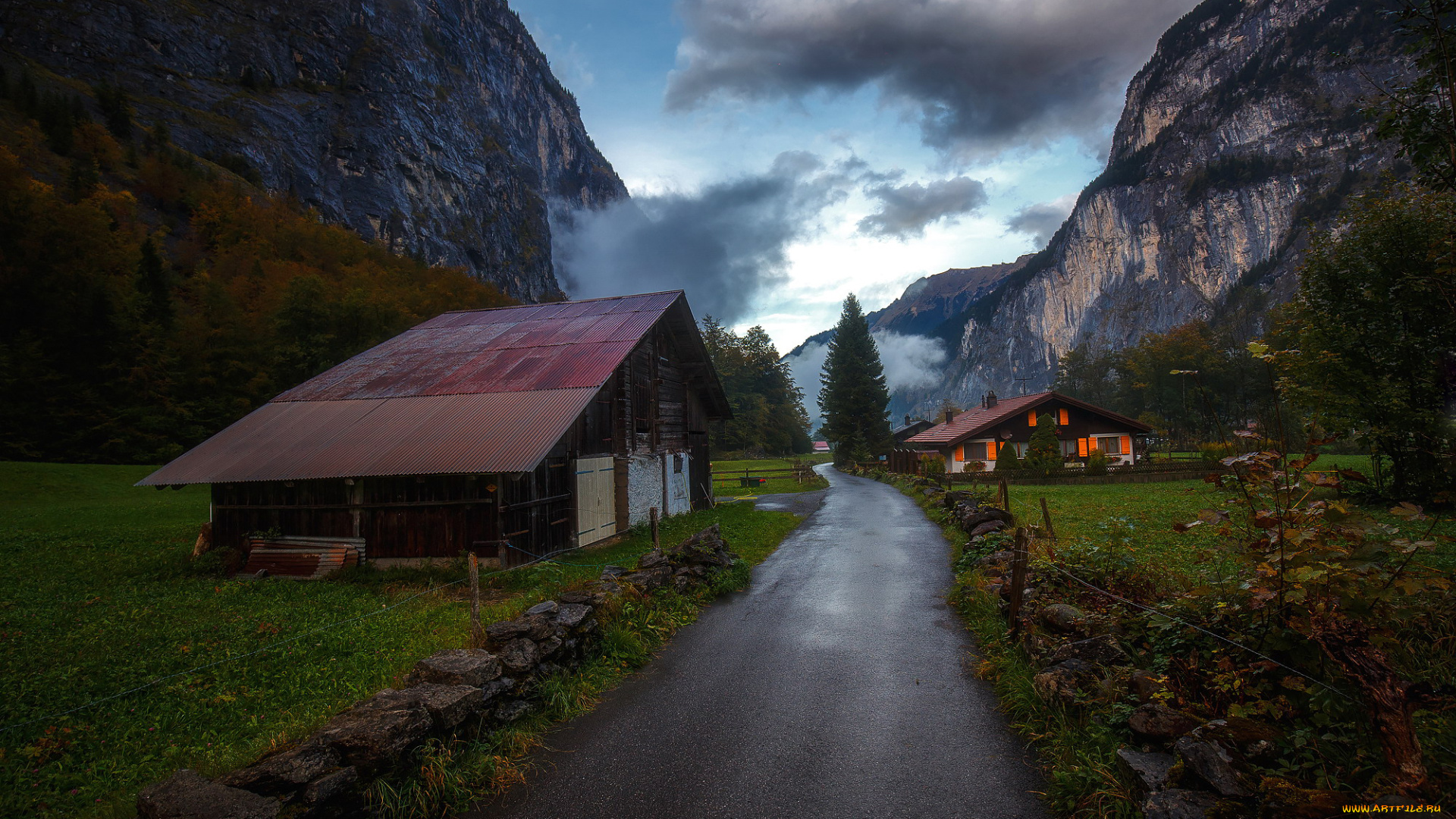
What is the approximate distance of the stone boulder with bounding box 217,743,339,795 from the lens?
486 cm

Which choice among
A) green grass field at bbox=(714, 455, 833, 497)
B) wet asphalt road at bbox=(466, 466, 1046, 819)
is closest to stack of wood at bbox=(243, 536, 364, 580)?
wet asphalt road at bbox=(466, 466, 1046, 819)

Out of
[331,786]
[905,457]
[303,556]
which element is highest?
[905,457]

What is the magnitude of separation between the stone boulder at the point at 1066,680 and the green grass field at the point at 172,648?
722 centimetres

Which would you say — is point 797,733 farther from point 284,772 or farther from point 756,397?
point 756,397

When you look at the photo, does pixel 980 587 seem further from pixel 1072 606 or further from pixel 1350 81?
pixel 1350 81

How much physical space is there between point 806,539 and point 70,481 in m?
33.9

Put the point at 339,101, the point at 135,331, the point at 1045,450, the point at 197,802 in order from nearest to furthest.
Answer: the point at 197,802 → the point at 135,331 → the point at 1045,450 → the point at 339,101

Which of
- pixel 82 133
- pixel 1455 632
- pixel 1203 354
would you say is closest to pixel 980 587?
pixel 1455 632

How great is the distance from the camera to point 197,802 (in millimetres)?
4484

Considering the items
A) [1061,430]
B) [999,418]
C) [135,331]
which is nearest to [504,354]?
[135,331]

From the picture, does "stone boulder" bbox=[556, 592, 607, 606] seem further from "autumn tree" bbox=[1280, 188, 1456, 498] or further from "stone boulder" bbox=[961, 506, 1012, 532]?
"autumn tree" bbox=[1280, 188, 1456, 498]

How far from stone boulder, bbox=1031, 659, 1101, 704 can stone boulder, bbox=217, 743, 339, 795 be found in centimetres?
691

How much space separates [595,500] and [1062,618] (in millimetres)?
13499

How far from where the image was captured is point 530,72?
178m
